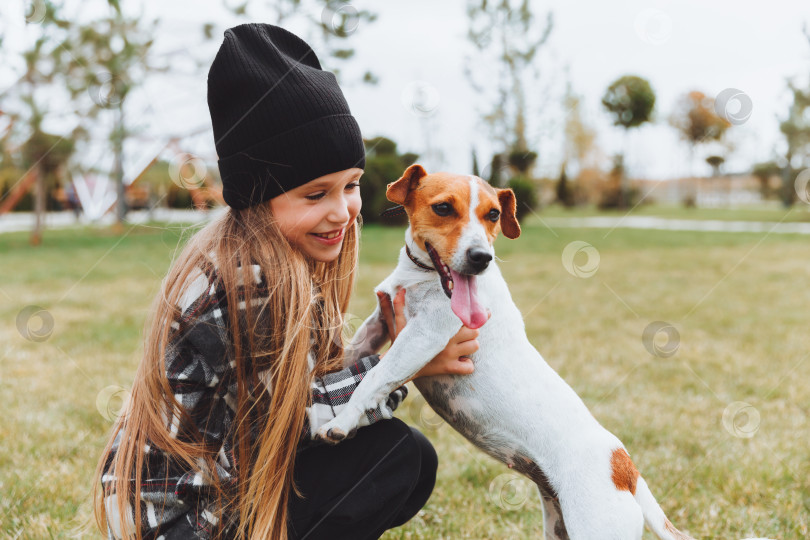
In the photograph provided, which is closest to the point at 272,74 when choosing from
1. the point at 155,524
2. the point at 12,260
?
the point at 155,524

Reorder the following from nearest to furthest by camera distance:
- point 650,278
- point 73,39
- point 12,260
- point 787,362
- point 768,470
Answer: point 768,470 → point 787,362 → point 650,278 → point 12,260 → point 73,39

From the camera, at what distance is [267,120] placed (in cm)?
186

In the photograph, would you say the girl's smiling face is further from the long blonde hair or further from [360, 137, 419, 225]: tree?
[360, 137, 419, 225]: tree

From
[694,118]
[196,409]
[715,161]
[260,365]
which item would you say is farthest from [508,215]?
[715,161]

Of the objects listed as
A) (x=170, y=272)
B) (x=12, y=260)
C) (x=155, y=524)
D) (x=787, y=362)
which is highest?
(x=170, y=272)

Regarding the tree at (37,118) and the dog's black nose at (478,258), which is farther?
the tree at (37,118)

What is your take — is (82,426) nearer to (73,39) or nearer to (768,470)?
(768,470)

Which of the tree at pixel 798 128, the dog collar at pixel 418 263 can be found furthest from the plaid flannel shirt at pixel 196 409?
the tree at pixel 798 128

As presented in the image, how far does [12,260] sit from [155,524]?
35.7ft

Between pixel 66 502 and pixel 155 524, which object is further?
pixel 66 502

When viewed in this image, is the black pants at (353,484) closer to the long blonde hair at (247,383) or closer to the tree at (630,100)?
the long blonde hair at (247,383)

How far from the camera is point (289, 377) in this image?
183 centimetres

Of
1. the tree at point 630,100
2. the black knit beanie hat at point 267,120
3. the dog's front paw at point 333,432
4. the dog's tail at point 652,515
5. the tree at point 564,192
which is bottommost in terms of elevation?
the tree at point 564,192

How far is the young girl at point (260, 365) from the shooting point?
1.78 m
